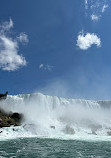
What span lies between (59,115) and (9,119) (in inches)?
541

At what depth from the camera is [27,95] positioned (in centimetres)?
4919

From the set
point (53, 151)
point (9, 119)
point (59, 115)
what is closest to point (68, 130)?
point (59, 115)

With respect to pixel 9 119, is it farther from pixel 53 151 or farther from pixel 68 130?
pixel 53 151

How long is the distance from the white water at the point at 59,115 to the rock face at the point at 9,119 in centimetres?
140

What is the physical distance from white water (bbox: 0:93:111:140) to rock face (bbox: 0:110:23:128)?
4.60ft

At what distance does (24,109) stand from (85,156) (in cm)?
3284

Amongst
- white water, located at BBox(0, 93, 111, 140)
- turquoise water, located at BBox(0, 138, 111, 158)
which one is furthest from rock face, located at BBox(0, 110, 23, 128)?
turquoise water, located at BBox(0, 138, 111, 158)

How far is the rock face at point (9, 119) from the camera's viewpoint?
114ft

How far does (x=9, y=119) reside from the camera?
36.8 meters

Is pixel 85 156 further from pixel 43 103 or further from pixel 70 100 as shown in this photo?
pixel 70 100

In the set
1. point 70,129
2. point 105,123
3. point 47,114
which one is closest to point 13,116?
point 47,114

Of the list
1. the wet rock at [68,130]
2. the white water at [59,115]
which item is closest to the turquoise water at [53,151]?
the white water at [59,115]

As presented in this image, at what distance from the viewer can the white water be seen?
3651 cm

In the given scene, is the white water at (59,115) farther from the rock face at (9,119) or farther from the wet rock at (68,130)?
the rock face at (9,119)
